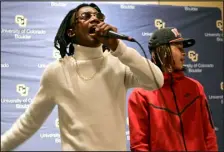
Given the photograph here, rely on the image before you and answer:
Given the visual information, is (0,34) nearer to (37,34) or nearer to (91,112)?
(37,34)

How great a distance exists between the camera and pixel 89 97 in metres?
0.86

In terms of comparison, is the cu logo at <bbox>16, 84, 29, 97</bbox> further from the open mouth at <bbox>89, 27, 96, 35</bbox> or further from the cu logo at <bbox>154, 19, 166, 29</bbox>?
the open mouth at <bbox>89, 27, 96, 35</bbox>

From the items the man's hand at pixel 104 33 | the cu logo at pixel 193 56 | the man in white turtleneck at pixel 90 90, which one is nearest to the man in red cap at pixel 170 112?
the man in white turtleneck at pixel 90 90

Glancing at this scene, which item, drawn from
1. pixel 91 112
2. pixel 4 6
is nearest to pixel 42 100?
pixel 91 112

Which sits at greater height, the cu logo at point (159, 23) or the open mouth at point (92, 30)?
the cu logo at point (159, 23)

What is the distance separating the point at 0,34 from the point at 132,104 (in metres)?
1.00

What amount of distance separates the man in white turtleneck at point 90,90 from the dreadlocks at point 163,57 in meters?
0.30

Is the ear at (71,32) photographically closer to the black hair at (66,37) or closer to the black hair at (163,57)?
the black hair at (66,37)

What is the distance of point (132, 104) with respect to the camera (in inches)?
48.2

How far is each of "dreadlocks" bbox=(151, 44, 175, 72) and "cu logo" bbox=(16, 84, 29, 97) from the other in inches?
35.0

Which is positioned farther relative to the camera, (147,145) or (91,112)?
(147,145)

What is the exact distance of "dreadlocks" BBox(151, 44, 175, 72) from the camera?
119cm

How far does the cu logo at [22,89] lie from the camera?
1.85 meters

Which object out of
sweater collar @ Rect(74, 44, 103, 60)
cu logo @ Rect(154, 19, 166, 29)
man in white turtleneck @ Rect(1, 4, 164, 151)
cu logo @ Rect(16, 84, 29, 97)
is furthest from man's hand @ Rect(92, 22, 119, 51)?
cu logo @ Rect(154, 19, 166, 29)
